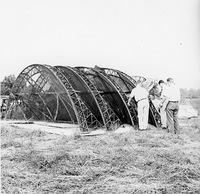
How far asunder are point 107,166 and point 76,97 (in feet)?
20.6

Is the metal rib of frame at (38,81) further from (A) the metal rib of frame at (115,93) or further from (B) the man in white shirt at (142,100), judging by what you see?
(B) the man in white shirt at (142,100)

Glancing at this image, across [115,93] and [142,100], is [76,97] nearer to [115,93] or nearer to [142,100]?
[115,93]

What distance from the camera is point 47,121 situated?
14.1 meters

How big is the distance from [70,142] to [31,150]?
1.49m

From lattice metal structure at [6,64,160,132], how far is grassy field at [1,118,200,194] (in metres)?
3.78

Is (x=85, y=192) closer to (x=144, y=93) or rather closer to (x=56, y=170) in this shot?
(x=56, y=170)

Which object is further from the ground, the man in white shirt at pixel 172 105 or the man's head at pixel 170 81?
the man's head at pixel 170 81

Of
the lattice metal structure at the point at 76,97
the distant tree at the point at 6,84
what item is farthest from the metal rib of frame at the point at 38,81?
the distant tree at the point at 6,84

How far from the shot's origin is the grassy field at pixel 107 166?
4176 millimetres

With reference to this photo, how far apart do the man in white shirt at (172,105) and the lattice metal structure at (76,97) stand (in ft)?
8.44

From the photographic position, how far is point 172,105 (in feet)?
25.8

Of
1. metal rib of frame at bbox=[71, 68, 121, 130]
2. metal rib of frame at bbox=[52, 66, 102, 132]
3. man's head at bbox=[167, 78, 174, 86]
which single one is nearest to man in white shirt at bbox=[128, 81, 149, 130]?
man's head at bbox=[167, 78, 174, 86]

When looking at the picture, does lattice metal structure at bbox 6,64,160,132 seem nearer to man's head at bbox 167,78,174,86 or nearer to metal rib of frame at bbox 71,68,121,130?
metal rib of frame at bbox 71,68,121,130

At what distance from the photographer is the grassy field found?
4176 millimetres
